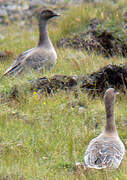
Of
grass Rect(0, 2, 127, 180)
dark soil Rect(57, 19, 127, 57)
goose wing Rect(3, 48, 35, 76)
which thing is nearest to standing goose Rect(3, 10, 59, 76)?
goose wing Rect(3, 48, 35, 76)

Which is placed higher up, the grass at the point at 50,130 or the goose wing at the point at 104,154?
the goose wing at the point at 104,154

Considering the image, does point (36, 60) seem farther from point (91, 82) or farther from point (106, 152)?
point (106, 152)

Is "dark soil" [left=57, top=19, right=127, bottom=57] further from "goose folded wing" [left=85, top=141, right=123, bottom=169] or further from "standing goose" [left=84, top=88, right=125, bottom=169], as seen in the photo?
"goose folded wing" [left=85, top=141, right=123, bottom=169]

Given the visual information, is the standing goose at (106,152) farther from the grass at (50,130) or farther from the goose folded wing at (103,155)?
the grass at (50,130)

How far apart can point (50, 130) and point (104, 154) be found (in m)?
1.47

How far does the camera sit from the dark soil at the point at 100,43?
1248cm

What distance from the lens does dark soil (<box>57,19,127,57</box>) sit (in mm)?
12477

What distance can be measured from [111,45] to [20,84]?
432cm

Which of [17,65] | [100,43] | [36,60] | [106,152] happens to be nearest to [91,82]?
[36,60]

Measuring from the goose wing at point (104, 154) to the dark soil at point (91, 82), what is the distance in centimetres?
261

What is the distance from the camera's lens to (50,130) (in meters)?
7.47

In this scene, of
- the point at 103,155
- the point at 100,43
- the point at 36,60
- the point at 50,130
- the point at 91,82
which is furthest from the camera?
the point at 100,43

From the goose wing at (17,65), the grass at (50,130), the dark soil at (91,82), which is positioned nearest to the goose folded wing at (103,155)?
the grass at (50,130)

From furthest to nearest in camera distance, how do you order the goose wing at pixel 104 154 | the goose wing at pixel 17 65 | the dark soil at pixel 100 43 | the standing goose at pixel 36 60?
the dark soil at pixel 100 43 → the standing goose at pixel 36 60 → the goose wing at pixel 17 65 → the goose wing at pixel 104 154
